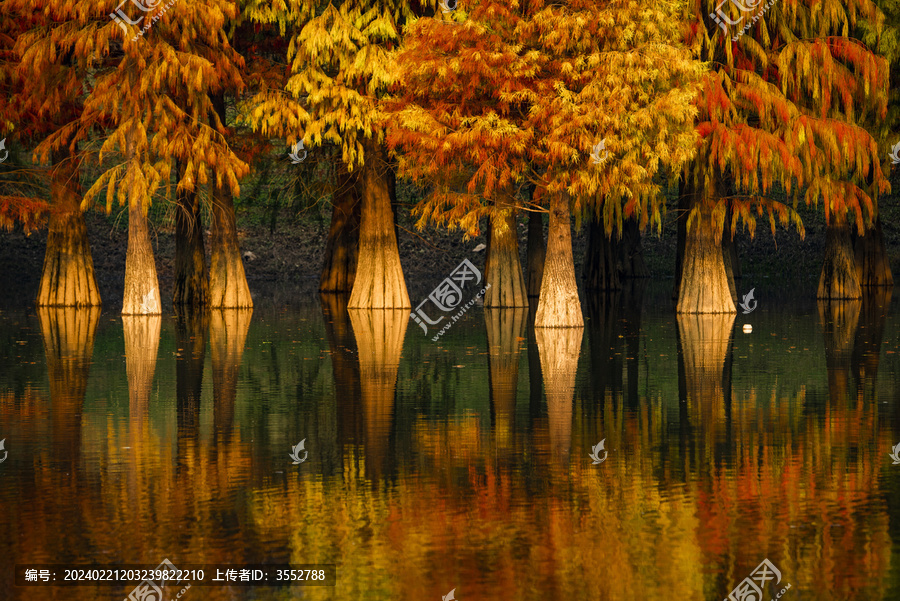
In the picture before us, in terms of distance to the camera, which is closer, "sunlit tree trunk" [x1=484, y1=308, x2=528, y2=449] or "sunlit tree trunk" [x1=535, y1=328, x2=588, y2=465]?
"sunlit tree trunk" [x1=535, y1=328, x2=588, y2=465]

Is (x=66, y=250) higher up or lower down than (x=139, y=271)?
higher up

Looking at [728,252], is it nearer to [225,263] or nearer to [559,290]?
[225,263]

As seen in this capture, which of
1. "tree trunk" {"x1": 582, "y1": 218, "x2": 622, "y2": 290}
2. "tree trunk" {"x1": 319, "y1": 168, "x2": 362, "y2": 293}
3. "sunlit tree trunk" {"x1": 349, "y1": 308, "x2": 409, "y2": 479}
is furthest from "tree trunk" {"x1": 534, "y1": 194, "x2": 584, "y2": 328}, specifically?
"tree trunk" {"x1": 582, "y1": 218, "x2": 622, "y2": 290}

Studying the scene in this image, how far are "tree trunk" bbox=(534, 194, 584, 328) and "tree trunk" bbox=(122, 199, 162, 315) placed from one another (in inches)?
455

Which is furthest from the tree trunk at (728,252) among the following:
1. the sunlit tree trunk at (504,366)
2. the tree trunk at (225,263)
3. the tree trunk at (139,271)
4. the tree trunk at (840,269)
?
the tree trunk at (139,271)

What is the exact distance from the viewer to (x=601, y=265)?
49625 mm

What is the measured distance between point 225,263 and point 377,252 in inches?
193

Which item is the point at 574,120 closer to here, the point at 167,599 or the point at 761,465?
the point at 761,465

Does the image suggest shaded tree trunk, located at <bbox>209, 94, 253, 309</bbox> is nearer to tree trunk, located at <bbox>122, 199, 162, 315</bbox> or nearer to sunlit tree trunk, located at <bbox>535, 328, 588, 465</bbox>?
tree trunk, located at <bbox>122, 199, 162, 315</bbox>

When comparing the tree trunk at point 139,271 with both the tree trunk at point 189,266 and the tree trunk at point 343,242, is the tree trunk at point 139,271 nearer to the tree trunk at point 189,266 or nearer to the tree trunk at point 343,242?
the tree trunk at point 189,266

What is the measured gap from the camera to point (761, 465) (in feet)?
36.2

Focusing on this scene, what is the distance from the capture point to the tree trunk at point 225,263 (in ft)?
124

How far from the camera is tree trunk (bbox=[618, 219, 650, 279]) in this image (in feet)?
178

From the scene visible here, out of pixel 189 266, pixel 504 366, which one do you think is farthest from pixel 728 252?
pixel 504 366
